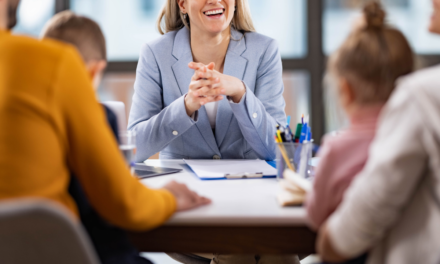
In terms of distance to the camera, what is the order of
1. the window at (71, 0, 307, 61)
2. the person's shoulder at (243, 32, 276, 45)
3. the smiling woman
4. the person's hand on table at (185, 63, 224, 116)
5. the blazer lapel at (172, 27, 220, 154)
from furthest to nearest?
1. the window at (71, 0, 307, 61)
2. the person's shoulder at (243, 32, 276, 45)
3. the blazer lapel at (172, 27, 220, 154)
4. the smiling woman
5. the person's hand on table at (185, 63, 224, 116)

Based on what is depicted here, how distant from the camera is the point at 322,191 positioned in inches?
32.2

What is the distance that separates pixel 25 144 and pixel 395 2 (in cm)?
337

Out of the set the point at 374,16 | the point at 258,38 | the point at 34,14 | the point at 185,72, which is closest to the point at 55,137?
the point at 374,16

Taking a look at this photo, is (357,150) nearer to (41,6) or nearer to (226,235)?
(226,235)

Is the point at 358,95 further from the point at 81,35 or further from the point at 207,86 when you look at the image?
the point at 207,86

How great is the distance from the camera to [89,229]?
2.92 feet

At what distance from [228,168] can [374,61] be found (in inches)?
27.7

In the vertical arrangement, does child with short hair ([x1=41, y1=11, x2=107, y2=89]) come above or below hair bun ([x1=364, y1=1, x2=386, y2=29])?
below

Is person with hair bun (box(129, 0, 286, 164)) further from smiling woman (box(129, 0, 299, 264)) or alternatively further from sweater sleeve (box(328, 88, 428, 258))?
sweater sleeve (box(328, 88, 428, 258))

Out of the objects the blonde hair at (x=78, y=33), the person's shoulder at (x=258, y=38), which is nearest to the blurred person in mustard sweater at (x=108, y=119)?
the blonde hair at (x=78, y=33)

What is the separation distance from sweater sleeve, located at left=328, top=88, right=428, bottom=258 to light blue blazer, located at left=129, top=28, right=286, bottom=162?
3.04 ft

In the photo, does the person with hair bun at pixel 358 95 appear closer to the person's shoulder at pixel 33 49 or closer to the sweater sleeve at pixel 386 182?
the sweater sleeve at pixel 386 182

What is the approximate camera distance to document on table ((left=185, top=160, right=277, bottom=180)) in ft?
4.23

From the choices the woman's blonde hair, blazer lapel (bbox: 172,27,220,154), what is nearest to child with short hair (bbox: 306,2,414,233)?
blazer lapel (bbox: 172,27,220,154)
